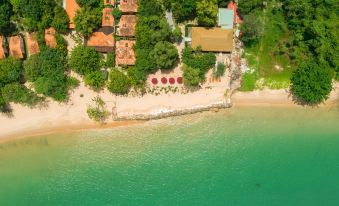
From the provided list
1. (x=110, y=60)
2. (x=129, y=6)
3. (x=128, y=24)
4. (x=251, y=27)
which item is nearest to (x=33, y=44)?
(x=110, y=60)

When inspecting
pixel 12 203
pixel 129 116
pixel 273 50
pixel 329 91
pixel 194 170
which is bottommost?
pixel 12 203

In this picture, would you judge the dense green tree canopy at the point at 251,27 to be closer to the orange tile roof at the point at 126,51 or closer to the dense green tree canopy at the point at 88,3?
the orange tile roof at the point at 126,51

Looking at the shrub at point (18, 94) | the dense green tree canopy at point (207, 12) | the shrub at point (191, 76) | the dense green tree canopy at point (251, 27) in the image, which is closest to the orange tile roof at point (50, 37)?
the shrub at point (18, 94)

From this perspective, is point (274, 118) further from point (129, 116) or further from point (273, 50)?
point (129, 116)

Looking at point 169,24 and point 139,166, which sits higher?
point 169,24

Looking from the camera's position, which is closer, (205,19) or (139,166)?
(205,19)

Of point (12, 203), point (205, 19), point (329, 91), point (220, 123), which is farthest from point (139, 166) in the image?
point (329, 91)

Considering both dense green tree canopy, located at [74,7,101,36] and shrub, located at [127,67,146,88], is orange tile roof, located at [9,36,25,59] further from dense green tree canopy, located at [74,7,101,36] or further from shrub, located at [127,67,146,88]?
shrub, located at [127,67,146,88]
